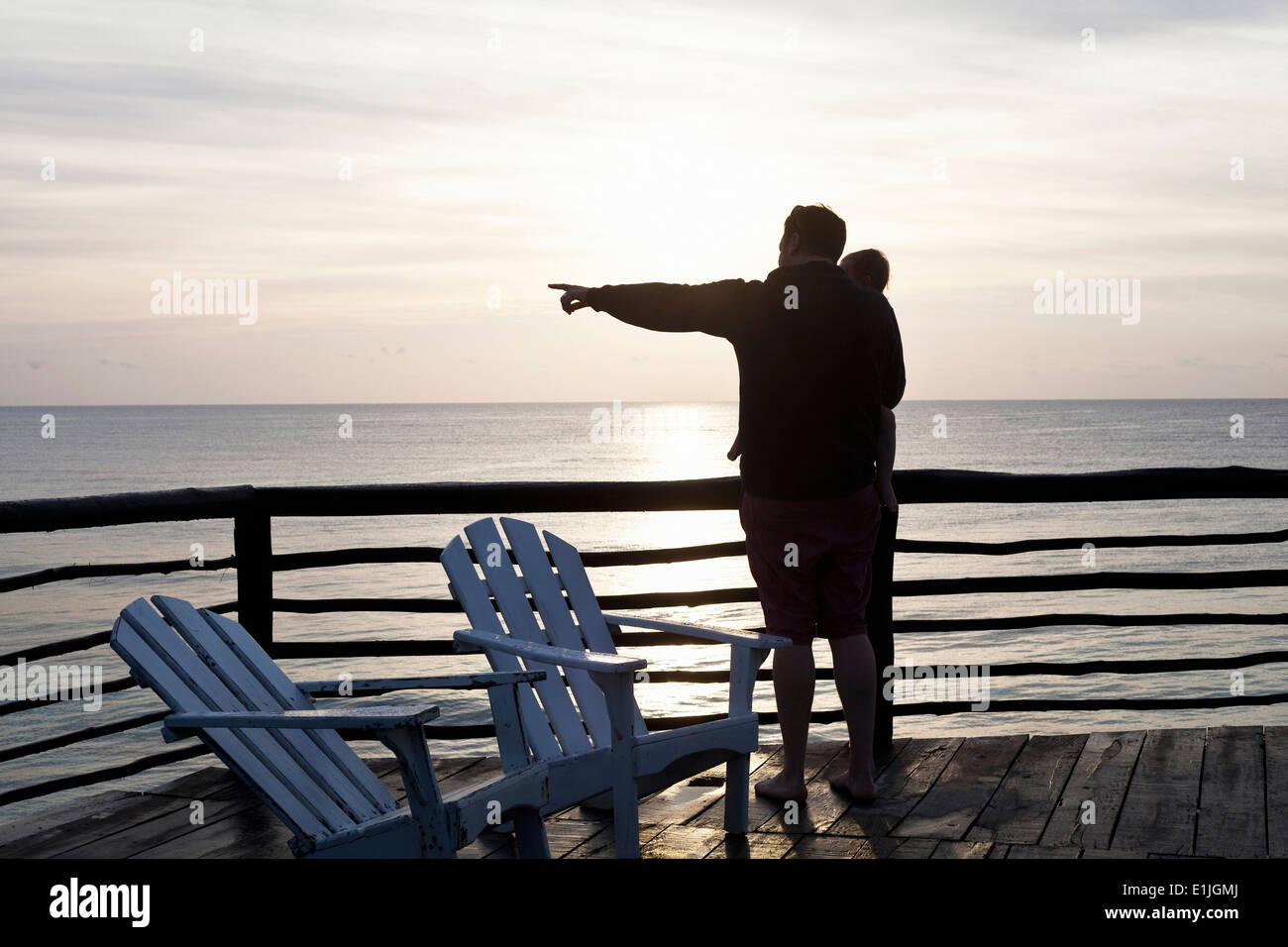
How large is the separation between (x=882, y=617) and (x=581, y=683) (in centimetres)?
126

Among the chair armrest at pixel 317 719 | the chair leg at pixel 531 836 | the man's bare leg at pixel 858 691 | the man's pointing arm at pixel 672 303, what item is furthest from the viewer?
the man's bare leg at pixel 858 691

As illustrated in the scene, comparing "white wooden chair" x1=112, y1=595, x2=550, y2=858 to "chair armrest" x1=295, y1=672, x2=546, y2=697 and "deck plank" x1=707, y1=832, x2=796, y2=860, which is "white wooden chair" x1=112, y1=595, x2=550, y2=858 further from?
"deck plank" x1=707, y1=832, x2=796, y2=860

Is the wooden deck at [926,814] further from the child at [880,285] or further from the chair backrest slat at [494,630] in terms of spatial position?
the child at [880,285]

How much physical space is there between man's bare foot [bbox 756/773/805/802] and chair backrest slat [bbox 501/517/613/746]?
568 mm

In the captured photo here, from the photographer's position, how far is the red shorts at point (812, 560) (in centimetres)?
344

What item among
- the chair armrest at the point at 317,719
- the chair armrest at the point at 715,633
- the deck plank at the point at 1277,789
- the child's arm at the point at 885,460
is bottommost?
the deck plank at the point at 1277,789

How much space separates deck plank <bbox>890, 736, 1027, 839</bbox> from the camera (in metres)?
3.38

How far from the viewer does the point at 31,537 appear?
30.1 meters

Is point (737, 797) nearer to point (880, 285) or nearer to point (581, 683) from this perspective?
point (581, 683)

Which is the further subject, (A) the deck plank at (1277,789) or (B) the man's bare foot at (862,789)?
(B) the man's bare foot at (862,789)

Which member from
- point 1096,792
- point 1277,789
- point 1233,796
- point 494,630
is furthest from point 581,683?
point 1277,789

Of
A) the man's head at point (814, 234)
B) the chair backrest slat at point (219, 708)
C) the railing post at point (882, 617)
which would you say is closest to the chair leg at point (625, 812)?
the chair backrest slat at point (219, 708)

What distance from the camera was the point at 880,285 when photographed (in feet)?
12.2
